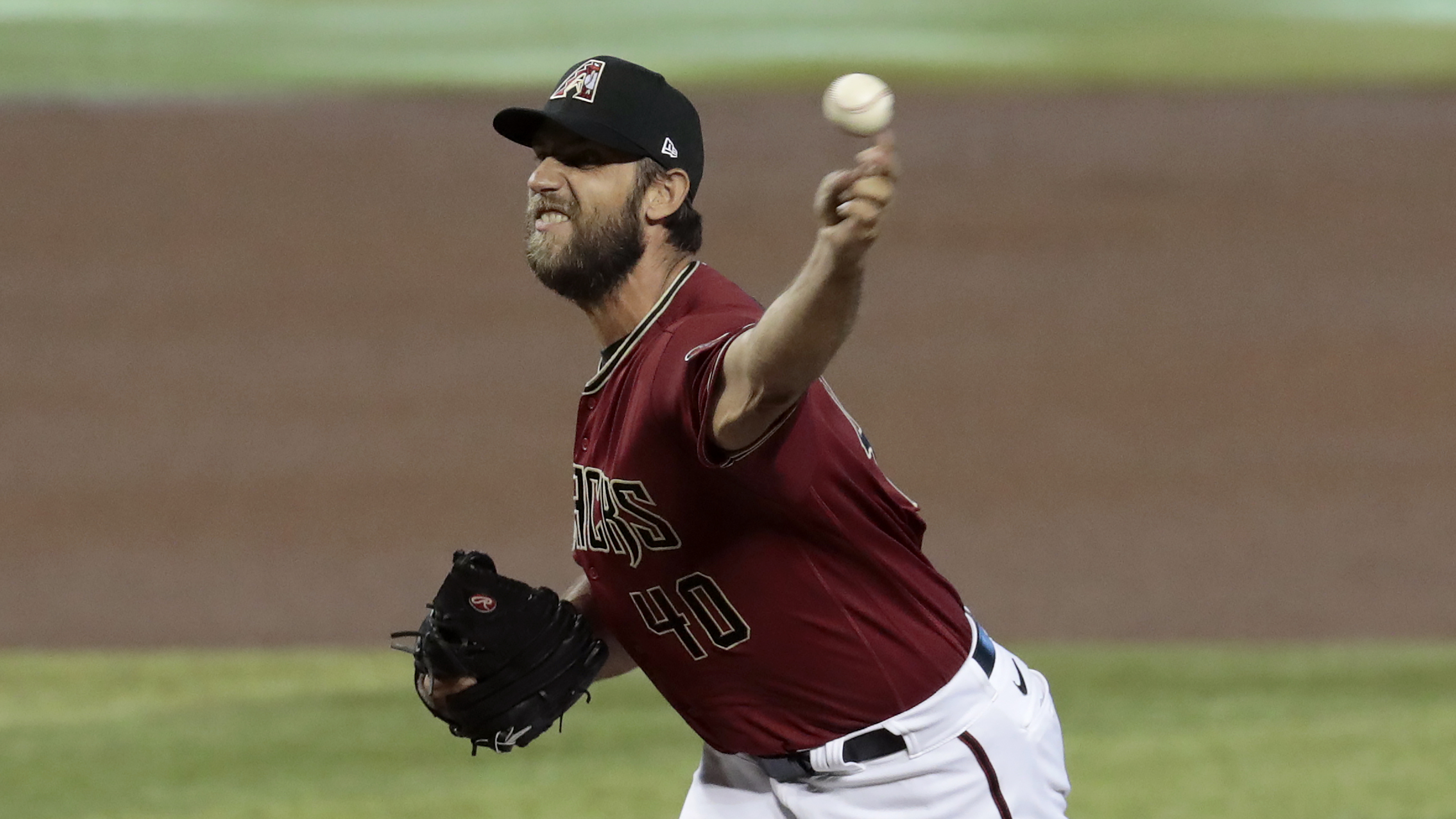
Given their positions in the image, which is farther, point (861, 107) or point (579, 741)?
point (579, 741)

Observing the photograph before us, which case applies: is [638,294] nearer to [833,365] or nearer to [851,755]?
[851,755]

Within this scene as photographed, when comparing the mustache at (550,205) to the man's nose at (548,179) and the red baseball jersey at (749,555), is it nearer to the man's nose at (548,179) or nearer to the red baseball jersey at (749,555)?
the man's nose at (548,179)

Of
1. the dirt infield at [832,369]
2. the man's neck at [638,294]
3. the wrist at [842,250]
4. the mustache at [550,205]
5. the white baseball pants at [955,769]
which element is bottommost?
the white baseball pants at [955,769]

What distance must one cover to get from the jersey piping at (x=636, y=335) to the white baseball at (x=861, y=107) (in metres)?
0.68

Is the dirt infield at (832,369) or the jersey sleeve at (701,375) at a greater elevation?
the dirt infield at (832,369)

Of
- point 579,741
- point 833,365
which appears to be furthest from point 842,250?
point 833,365

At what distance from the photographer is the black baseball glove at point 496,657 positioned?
3311mm

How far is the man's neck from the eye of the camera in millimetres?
3271

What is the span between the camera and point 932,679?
3.25 metres

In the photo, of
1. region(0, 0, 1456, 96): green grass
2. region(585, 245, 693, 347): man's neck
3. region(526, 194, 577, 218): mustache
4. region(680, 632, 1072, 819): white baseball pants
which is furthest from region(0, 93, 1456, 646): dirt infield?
region(526, 194, 577, 218): mustache

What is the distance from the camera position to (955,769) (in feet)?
10.6

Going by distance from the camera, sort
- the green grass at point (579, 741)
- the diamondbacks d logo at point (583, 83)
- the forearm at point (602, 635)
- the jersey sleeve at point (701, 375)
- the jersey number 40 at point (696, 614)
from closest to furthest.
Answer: the jersey sleeve at point (701, 375)
the jersey number 40 at point (696, 614)
the diamondbacks d logo at point (583, 83)
the forearm at point (602, 635)
the green grass at point (579, 741)

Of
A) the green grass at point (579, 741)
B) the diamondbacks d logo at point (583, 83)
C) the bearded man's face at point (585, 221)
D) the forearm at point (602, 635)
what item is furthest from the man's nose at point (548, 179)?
the green grass at point (579, 741)

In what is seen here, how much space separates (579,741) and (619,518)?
13.4 ft
